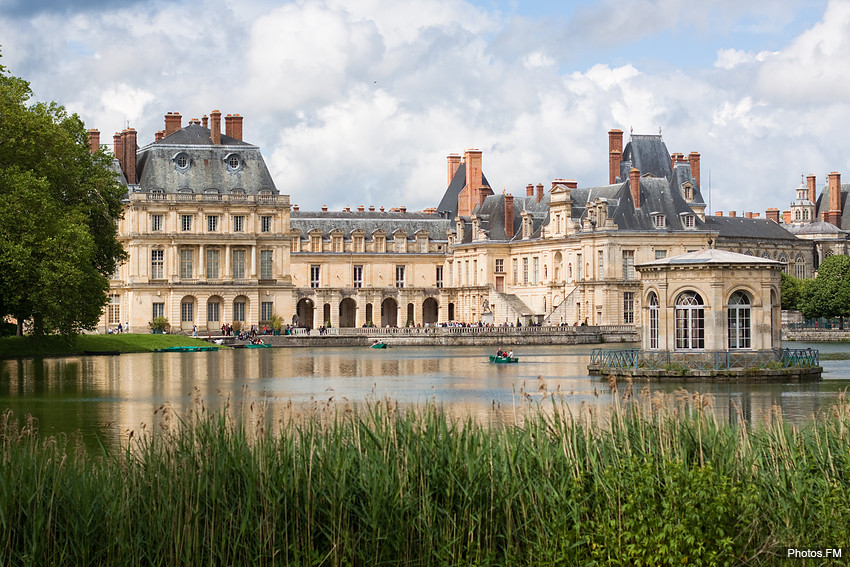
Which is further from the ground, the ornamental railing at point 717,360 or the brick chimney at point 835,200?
the brick chimney at point 835,200

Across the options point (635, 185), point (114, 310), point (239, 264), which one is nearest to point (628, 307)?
point (635, 185)

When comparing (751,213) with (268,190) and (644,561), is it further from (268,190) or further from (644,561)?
(644,561)

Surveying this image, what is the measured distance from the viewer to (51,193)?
1877 inches

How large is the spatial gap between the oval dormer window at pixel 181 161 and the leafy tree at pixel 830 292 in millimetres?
41659

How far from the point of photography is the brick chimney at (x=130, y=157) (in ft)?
284

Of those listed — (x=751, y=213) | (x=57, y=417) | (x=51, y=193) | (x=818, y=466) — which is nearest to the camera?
(x=818, y=466)

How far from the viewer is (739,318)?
39.4 meters

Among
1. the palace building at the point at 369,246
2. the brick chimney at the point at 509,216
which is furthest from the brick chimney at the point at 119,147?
the brick chimney at the point at 509,216

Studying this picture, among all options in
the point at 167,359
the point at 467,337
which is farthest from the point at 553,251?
the point at 167,359

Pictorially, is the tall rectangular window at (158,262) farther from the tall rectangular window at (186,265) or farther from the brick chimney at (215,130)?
the brick chimney at (215,130)

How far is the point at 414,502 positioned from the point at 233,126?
77739 millimetres

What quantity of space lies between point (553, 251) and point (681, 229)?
9058 millimetres

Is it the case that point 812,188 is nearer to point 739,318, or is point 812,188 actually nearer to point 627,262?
point 627,262

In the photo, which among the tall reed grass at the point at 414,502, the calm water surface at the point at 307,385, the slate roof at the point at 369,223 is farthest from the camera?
the slate roof at the point at 369,223
